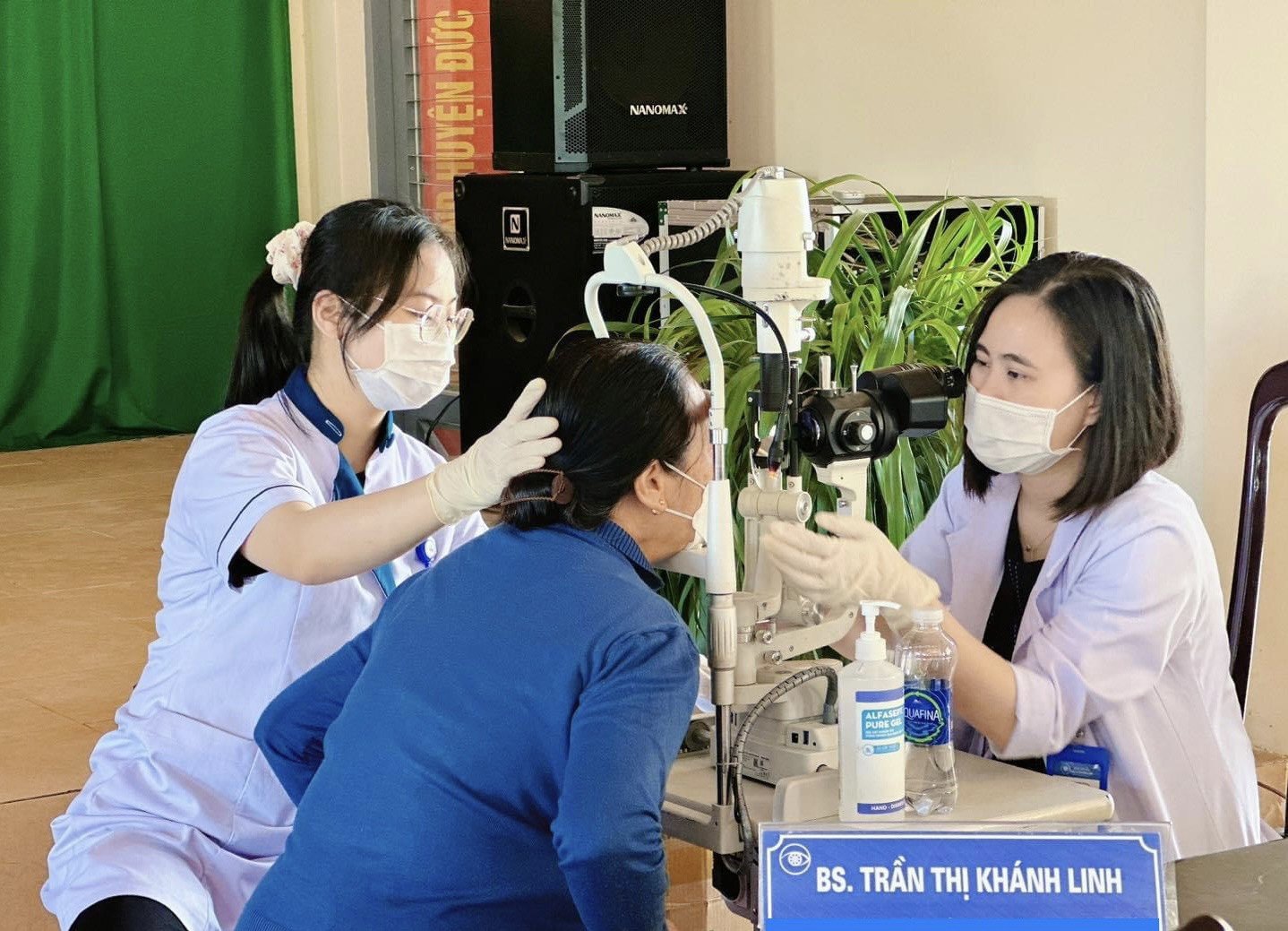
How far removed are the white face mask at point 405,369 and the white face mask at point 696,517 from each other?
2.00 ft

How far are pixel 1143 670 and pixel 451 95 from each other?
449cm

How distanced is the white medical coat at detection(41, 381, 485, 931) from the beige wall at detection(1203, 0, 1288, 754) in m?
1.70

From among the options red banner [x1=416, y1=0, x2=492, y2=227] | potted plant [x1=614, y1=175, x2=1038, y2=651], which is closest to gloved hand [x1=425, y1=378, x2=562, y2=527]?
potted plant [x1=614, y1=175, x2=1038, y2=651]

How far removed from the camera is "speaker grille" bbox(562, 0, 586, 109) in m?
3.63

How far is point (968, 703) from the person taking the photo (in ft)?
5.30

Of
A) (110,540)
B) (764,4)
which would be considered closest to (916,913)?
(764,4)

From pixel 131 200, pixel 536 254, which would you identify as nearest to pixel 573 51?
pixel 536 254

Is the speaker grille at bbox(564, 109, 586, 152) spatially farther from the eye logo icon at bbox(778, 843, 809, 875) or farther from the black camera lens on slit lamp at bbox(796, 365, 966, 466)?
the eye logo icon at bbox(778, 843, 809, 875)

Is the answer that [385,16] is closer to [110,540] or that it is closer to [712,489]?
[110,540]

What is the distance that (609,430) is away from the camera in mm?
1464

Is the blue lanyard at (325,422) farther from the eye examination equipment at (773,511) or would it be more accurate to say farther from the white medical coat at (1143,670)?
the white medical coat at (1143,670)

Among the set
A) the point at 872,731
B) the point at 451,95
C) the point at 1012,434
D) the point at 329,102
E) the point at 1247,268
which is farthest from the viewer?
the point at 329,102

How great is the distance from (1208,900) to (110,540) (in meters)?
4.36

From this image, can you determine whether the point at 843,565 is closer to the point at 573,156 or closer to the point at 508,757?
Answer: the point at 508,757
